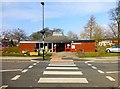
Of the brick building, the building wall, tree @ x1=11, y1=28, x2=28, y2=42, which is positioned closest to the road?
the brick building

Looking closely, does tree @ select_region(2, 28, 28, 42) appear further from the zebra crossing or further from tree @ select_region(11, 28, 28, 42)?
the zebra crossing

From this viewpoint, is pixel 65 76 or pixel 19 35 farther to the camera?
pixel 19 35

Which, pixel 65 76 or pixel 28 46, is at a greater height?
pixel 28 46

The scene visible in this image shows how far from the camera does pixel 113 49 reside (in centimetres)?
5753

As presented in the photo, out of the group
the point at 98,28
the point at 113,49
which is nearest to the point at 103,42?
the point at 98,28

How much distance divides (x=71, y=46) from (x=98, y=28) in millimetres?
38794

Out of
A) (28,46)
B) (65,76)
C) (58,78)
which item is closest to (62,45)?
(28,46)

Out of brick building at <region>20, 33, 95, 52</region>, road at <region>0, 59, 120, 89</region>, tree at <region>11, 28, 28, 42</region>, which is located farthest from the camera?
tree at <region>11, 28, 28, 42</region>

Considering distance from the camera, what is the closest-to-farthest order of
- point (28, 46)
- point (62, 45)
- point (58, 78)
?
1. point (58, 78)
2. point (28, 46)
3. point (62, 45)

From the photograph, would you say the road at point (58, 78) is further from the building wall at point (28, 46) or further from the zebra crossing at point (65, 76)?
the building wall at point (28, 46)

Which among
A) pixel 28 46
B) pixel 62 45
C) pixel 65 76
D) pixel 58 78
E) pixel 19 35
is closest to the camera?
pixel 58 78

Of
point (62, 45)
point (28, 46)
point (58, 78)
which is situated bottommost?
point (58, 78)

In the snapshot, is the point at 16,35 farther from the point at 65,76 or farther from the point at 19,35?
the point at 65,76

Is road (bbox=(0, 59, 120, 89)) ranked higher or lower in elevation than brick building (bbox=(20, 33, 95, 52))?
lower
